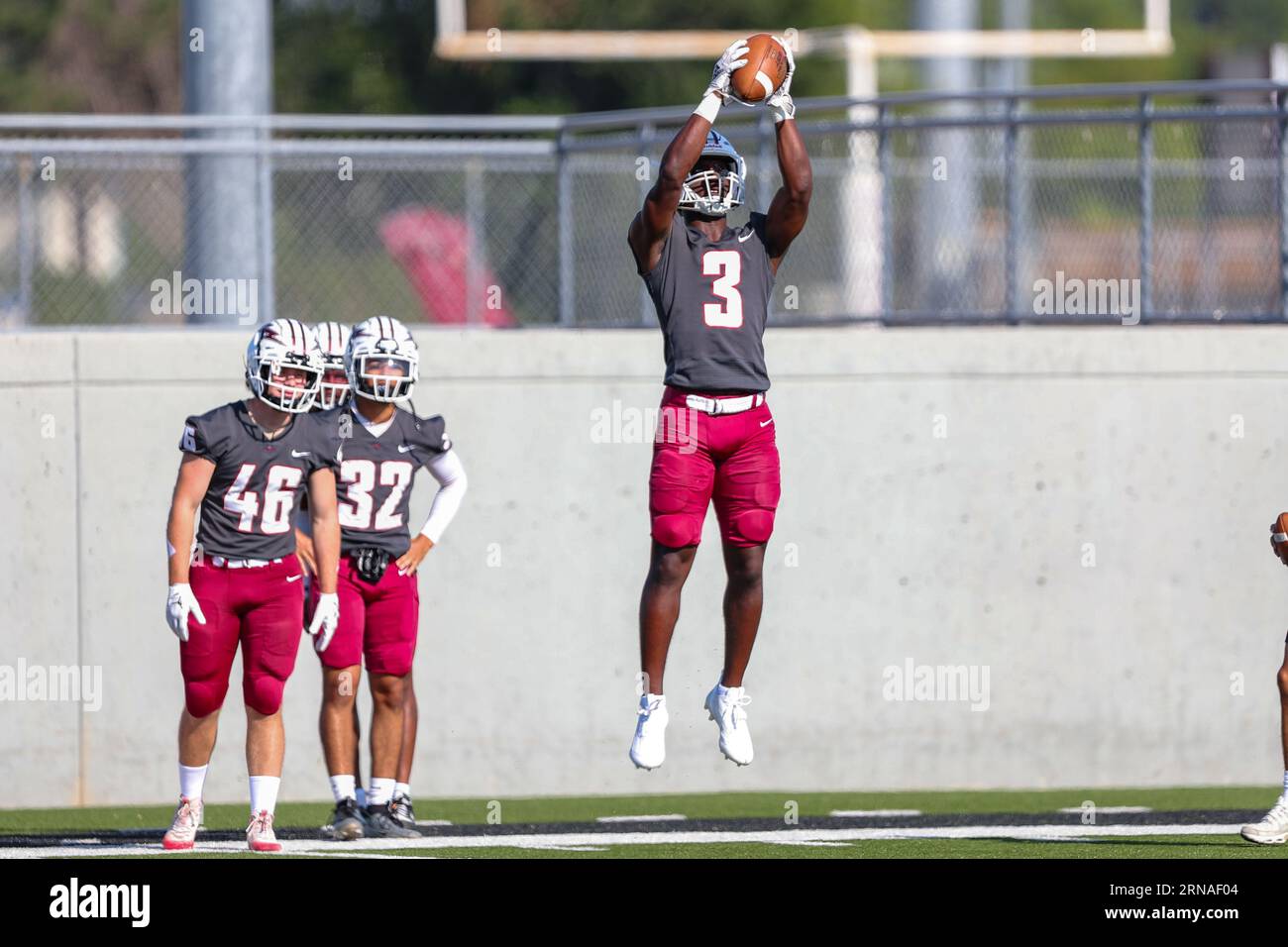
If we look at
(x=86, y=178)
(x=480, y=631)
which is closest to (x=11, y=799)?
(x=480, y=631)

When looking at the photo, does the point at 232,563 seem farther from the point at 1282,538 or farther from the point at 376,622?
the point at 1282,538

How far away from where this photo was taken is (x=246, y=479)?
8859mm

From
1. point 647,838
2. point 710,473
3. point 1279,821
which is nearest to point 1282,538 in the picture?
point 1279,821

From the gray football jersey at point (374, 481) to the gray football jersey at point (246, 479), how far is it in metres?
0.80

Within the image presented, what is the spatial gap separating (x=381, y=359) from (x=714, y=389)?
5.81ft

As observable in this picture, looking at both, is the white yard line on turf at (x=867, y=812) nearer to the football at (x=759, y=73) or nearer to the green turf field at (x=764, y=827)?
the green turf field at (x=764, y=827)

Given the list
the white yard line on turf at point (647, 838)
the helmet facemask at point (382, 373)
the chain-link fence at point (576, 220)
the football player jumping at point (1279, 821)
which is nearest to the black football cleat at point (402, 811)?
the white yard line on turf at point (647, 838)

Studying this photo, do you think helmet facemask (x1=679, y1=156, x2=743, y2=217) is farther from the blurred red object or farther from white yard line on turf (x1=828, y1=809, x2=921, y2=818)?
the blurred red object

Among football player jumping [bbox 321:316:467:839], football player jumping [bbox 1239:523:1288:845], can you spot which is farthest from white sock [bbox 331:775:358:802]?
football player jumping [bbox 1239:523:1288:845]

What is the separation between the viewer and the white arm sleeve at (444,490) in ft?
33.1

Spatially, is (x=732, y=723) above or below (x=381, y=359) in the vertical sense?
below

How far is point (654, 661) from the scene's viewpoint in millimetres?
8836

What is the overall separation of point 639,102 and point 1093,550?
21.2m

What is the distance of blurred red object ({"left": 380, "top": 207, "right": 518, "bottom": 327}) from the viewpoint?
523 inches
